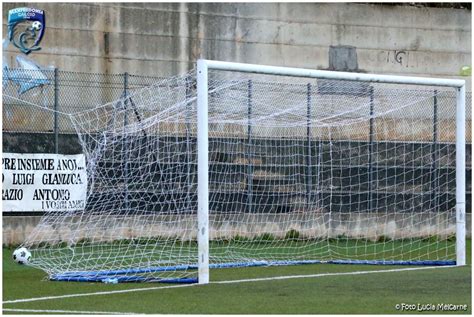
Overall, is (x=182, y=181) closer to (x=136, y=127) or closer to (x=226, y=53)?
(x=136, y=127)

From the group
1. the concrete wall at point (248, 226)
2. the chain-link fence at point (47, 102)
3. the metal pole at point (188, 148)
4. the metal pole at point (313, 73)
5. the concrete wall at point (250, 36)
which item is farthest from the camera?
the concrete wall at point (250, 36)

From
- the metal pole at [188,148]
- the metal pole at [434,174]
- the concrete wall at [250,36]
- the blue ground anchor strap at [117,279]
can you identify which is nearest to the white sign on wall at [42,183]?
the metal pole at [188,148]

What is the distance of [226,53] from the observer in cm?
2123

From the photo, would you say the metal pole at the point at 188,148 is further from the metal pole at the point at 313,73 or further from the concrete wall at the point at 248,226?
Result: the metal pole at the point at 313,73

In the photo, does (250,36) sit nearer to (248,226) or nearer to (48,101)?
(48,101)

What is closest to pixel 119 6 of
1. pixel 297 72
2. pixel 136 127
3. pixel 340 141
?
pixel 340 141

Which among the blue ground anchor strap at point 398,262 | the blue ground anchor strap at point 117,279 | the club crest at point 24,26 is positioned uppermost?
the club crest at point 24,26

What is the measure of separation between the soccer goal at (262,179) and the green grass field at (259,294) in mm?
570

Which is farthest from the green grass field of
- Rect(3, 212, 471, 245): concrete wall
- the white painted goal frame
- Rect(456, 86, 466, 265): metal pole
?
Rect(3, 212, 471, 245): concrete wall

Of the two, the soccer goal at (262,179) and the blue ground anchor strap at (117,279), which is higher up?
the soccer goal at (262,179)

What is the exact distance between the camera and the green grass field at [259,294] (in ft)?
31.8

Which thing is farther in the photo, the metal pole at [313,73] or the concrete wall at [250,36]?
the concrete wall at [250,36]

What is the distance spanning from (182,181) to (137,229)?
980 millimetres

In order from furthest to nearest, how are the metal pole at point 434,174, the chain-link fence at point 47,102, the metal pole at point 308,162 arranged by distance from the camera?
the metal pole at point 434,174
the chain-link fence at point 47,102
the metal pole at point 308,162
